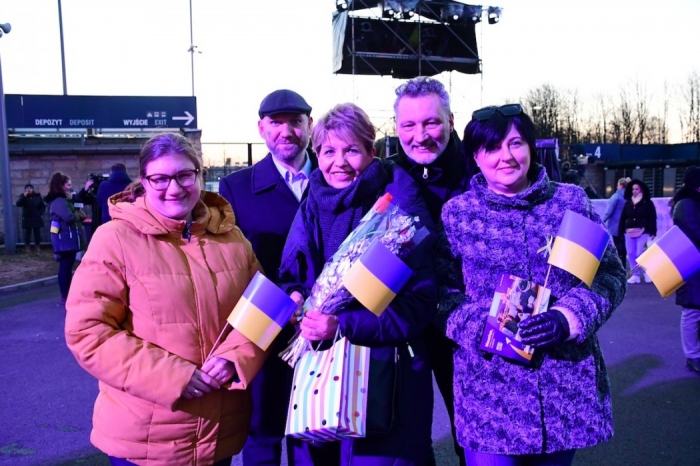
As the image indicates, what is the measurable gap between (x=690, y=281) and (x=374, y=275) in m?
4.41

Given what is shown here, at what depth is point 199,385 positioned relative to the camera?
6.99ft

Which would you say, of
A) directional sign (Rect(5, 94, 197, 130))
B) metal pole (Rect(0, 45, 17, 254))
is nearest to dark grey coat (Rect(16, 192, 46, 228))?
metal pole (Rect(0, 45, 17, 254))

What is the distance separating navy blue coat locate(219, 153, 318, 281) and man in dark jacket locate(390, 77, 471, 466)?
0.71 meters

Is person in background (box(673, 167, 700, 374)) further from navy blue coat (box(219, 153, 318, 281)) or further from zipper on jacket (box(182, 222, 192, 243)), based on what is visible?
zipper on jacket (box(182, 222, 192, 243))

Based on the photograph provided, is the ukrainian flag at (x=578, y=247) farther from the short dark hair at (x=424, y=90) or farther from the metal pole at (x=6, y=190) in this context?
the metal pole at (x=6, y=190)

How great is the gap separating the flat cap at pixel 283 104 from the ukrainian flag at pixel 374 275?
1.32 m

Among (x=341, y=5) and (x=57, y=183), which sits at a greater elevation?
(x=341, y=5)

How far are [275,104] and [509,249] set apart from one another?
5.12 feet

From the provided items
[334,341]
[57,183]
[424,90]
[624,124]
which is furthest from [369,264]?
[624,124]

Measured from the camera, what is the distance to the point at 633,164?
29.0 meters

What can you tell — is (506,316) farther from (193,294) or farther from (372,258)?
(193,294)

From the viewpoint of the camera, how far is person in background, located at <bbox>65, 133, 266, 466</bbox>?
2051mm

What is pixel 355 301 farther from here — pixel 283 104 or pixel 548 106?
pixel 548 106

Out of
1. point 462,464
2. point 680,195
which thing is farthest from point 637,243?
point 462,464
